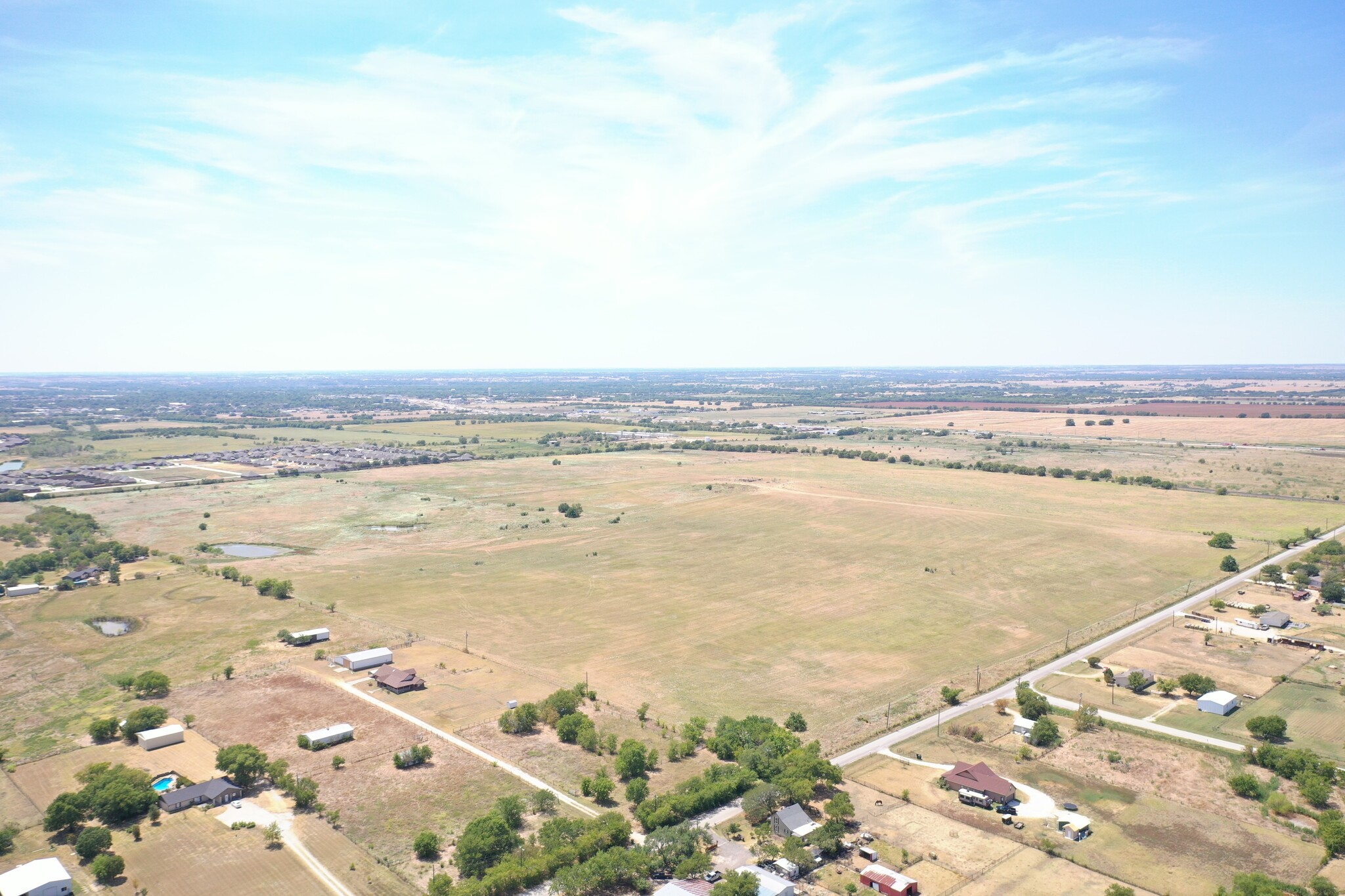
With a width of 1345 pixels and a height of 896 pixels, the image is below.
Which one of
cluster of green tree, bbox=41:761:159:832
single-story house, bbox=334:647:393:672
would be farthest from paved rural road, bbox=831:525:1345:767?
cluster of green tree, bbox=41:761:159:832

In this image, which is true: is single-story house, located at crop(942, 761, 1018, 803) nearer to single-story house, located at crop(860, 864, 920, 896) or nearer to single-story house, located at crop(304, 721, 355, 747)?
single-story house, located at crop(860, 864, 920, 896)

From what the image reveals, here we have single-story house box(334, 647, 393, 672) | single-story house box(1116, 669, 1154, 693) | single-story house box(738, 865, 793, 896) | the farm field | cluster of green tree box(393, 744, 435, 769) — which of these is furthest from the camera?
single-story house box(334, 647, 393, 672)

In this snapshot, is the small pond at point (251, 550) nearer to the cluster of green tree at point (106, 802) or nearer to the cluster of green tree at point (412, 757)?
the cluster of green tree at point (106, 802)

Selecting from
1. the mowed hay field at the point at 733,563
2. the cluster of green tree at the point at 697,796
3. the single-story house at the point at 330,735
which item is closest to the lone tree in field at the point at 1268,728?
the mowed hay field at the point at 733,563

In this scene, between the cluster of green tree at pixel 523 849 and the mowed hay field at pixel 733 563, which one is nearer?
the cluster of green tree at pixel 523 849

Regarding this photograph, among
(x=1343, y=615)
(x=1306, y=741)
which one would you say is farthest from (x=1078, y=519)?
(x=1306, y=741)

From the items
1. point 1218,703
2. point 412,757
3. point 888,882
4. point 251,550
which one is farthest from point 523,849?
point 251,550
